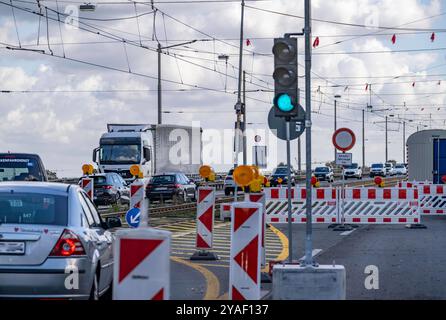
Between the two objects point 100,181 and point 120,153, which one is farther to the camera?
point 120,153

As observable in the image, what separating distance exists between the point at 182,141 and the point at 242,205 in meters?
44.4

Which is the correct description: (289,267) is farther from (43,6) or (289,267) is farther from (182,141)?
(182,141)

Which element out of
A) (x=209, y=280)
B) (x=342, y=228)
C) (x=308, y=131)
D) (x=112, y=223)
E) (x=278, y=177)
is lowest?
(x=209, y=280)

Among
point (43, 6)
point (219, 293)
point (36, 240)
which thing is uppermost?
point (43, 6)

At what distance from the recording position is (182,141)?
179ft

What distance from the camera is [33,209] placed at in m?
9.80

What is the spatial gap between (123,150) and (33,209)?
125ft

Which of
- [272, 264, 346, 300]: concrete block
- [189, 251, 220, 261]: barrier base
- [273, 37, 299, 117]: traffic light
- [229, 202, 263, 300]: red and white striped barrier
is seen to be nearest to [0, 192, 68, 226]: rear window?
[229, 202, 263, 300]: red and white striped barrier

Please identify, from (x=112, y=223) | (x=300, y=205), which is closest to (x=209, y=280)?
(x=112, y=223)

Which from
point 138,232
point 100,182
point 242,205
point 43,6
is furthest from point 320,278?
point 100,182

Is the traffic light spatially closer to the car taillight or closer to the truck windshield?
the car taillight

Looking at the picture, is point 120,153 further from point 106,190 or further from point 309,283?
point 309,283

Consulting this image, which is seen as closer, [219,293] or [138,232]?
[138,232]

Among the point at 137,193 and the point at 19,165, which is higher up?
the point at 19,165
